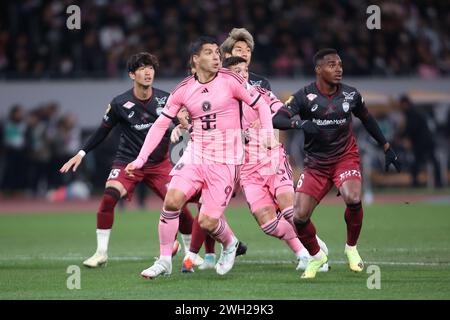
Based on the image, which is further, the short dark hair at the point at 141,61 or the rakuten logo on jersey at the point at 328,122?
the short dark hair at the point at 141,61

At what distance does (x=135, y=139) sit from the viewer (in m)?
12.5

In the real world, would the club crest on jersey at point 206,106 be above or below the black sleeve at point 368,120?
above

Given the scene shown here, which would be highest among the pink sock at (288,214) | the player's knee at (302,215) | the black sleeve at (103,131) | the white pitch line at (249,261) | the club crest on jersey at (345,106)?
the club crest on jersey at (345,106)

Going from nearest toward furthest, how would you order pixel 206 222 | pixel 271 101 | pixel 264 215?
1. pixel 206 222
2. pixel 264 215
3. pixel 271 101

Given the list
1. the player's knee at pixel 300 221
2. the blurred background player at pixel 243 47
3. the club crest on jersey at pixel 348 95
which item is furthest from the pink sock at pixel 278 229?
the blurred background player at pixel 243 47

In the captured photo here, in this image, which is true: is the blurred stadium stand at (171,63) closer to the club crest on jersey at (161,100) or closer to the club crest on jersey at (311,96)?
the club crest on jersey at (161,100)

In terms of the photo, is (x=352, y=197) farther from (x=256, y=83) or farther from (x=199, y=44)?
(x=199, y=44)

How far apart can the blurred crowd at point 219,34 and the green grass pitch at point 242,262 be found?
722cm

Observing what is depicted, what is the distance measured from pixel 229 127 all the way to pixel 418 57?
1776 cm

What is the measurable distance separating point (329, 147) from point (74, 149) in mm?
15465

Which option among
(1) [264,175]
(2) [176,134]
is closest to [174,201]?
(2) [176,134]

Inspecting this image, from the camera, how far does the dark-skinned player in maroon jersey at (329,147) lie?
10984 mm

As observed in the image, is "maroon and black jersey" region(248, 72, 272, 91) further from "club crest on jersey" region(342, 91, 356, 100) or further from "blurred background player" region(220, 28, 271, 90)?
"club crest on jersey" region(342, 91, 356, 100)

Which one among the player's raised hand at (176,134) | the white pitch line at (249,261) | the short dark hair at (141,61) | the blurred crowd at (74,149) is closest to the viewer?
the player's raised hand at (176,134)
